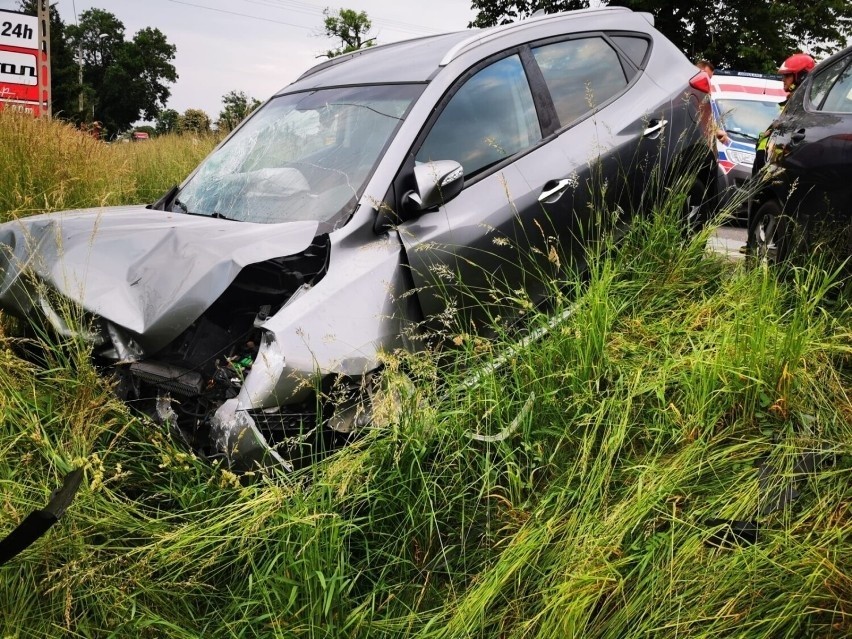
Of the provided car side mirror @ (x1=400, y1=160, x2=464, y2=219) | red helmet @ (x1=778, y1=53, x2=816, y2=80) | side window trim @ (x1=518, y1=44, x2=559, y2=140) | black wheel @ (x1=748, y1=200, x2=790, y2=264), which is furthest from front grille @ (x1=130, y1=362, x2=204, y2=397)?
red helmet @ (x1=778, y1=53, x2=816, y2=80)

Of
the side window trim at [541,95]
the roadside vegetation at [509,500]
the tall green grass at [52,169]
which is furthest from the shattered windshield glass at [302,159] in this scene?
the tall green grass at [52,169]

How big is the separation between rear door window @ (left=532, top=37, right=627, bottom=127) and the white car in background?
5.97 m

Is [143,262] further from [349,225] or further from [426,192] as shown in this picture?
[426,192]

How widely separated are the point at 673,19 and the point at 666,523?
3034 cm

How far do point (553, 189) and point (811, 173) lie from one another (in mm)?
1429

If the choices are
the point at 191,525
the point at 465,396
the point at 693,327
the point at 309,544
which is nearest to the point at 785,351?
the point at 693,327

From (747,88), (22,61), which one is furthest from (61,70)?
(747,88)

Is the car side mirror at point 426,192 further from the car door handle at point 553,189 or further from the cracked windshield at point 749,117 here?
the cracked windshield at point 749,117

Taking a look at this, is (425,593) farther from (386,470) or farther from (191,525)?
(191,525)

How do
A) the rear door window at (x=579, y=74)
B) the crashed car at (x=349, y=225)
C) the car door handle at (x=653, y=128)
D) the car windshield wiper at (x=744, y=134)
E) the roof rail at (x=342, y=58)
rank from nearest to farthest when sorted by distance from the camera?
the crashed car at (x=349, y=225), the rear door window at (x=579, y=74), the car door handle at (x=653, y=128), the roof rail at (x=342, y=58), the car windshield wiper at (x=744, y=134)

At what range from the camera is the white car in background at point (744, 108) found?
9.48 m

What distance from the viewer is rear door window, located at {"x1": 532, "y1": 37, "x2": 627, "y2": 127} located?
373cm

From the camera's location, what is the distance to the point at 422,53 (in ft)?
12.0

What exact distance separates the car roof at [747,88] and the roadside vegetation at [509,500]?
343 inches
